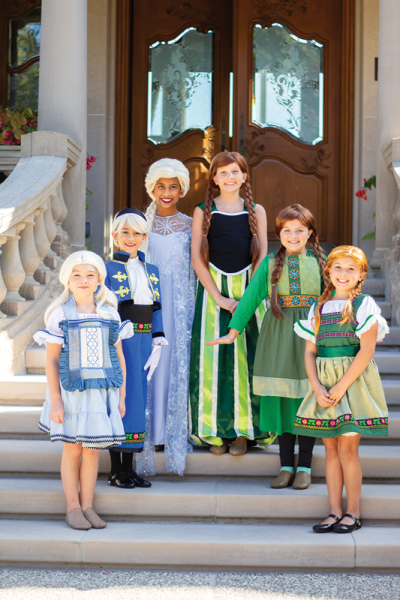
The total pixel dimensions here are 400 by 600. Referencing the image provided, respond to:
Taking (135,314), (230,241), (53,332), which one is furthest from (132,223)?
(53,332)

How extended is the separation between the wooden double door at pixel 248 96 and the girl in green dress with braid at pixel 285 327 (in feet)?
11.4

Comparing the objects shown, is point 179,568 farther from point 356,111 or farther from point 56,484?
point 356,111

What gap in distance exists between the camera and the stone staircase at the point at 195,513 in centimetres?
288

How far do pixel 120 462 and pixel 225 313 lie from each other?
0.94 m

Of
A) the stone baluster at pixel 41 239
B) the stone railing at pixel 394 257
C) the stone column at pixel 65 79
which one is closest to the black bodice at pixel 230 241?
the stone baluster at pixel 41 239

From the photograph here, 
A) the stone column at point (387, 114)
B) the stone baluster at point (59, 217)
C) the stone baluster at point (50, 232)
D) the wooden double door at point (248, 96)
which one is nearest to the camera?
the stone baluster at point (50, 232)

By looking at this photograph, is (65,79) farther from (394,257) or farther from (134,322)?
(394,257)

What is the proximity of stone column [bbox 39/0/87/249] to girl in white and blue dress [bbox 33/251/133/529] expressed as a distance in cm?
222

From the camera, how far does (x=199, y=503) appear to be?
319 centimetres

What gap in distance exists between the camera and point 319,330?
3.07 metres

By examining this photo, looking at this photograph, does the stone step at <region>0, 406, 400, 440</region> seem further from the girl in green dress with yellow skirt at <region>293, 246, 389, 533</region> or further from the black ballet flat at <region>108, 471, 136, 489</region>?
the girl in green dress with yellow skirt at <region>293, 246, 389, 533</region>

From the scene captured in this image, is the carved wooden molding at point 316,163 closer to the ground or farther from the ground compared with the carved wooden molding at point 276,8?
closer to the ground

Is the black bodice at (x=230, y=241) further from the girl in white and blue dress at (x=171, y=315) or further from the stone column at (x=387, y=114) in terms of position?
the stone column at (x=387, y=114)

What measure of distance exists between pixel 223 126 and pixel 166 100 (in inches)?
26.1
